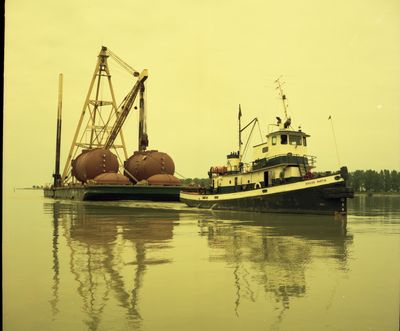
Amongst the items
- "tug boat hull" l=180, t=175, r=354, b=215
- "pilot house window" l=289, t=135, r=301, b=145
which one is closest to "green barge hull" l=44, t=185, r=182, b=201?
"tug boat hull" l=180, t=175, r=354, b=215

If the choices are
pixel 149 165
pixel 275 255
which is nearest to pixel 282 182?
pixel 275 255

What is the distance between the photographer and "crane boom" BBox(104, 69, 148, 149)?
6731 centimetres

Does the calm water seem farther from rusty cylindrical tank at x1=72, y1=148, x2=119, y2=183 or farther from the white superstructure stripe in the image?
rusty cylindrical tank at x1=72, y1=148, x2=119, y2=183

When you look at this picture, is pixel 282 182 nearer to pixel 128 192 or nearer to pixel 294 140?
pixel 294 140

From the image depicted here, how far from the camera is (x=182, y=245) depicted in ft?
49.6

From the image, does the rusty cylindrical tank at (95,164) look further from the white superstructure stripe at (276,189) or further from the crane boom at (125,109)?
the white superstructure stripe at (276,189)

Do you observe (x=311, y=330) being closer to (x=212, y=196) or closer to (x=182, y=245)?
(x=182, y=245)

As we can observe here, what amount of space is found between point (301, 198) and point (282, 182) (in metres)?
2.05

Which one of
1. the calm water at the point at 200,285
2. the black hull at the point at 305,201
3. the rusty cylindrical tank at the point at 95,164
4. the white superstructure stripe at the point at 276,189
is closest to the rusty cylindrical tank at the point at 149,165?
the rusty cylindrical tank at the point at 95,164

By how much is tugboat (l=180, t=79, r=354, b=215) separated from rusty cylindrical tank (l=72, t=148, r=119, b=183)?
2465cm

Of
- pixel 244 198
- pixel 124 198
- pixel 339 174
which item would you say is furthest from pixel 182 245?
pixel 124 198

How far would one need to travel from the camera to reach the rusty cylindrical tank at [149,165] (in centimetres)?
6038

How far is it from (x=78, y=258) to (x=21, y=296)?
12.7 ft

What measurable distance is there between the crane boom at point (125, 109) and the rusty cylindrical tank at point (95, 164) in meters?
5.67
